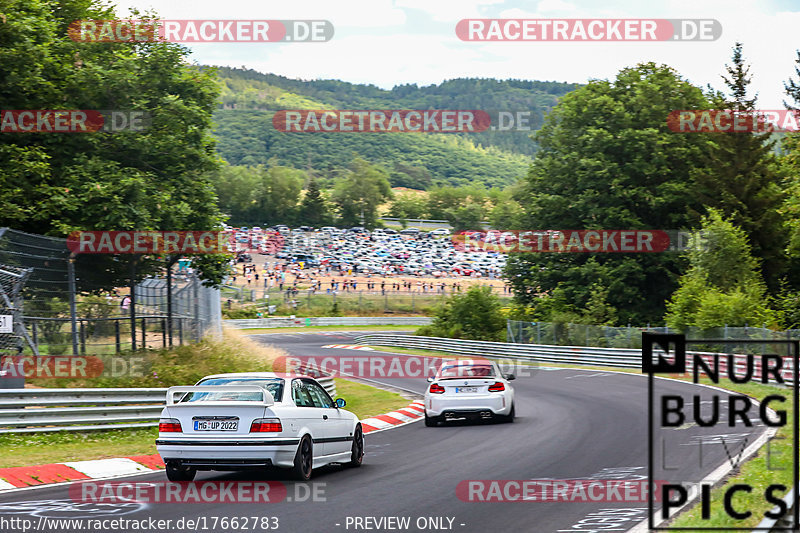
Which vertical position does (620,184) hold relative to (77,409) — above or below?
above

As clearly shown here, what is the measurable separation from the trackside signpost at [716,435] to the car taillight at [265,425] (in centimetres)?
433

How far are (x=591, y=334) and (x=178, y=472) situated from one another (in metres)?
33.8

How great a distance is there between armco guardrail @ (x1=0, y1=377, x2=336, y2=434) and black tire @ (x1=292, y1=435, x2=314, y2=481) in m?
6.96

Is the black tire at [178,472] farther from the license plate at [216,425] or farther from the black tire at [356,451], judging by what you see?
the black tire at [356,451]

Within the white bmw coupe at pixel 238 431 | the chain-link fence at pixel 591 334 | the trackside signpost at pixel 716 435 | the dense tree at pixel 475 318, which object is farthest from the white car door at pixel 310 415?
the dense tree at pixel 475 318

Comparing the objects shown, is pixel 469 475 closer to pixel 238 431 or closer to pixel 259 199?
pixel 238 431

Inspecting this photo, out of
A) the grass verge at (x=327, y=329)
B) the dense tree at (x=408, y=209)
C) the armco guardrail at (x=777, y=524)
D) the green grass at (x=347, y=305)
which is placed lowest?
the grass verge at (x=327, y=329)

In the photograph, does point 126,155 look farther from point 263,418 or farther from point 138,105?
point 263,418

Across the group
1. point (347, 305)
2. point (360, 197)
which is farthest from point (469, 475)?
point (360, 197)

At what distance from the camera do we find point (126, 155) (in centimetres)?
2577

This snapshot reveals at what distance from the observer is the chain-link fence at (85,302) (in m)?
18.2

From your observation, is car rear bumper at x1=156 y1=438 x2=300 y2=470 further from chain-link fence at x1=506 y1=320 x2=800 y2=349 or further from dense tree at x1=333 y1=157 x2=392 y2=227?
dense tree at x1=333 y1=157 x2=392 y2=227

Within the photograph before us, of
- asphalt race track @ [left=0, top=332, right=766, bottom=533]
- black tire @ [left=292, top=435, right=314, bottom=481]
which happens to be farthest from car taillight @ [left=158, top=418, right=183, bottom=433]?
black tire @ [left=292, top=435, right=314, bottom=481]

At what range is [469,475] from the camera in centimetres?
1220
